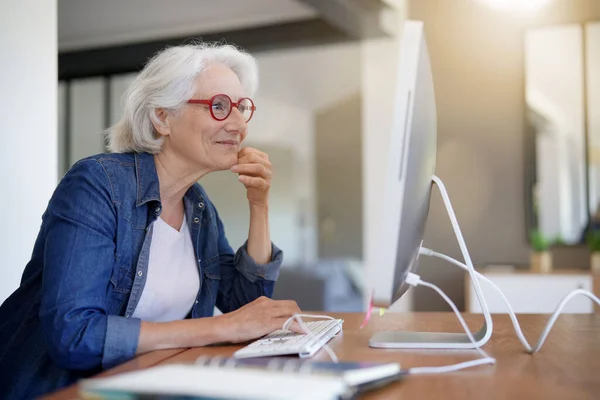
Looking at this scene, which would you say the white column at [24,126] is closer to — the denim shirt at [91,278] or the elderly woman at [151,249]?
the elderly woman at [151,249]

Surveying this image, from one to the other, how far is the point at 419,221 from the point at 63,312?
685 millimetres

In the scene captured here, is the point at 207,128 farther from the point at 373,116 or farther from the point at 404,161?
the point at 373,116

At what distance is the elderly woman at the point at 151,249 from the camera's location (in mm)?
1312

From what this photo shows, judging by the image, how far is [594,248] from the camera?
4465 millimetres

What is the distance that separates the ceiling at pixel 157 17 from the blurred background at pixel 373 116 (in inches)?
0.7

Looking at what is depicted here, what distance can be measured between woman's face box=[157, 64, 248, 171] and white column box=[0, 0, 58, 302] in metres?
0.54

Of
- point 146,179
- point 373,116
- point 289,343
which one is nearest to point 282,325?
point 289,343

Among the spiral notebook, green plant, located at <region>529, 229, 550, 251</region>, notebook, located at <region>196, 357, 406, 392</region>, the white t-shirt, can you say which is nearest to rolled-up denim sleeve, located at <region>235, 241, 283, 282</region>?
the white t-shirt

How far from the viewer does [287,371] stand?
78 centimetres

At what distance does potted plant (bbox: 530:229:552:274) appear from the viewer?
14.7 ft

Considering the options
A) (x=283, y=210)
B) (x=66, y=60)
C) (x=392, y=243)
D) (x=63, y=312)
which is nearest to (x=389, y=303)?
(x=392, y=243)

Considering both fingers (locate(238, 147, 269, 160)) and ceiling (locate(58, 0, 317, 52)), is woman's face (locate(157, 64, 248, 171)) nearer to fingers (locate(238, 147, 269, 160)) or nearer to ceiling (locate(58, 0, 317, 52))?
fingers (locate(238, 147, 269, 160))

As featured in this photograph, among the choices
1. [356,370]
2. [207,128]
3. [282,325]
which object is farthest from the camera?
[207,128]

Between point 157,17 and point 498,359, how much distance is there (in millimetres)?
5725
